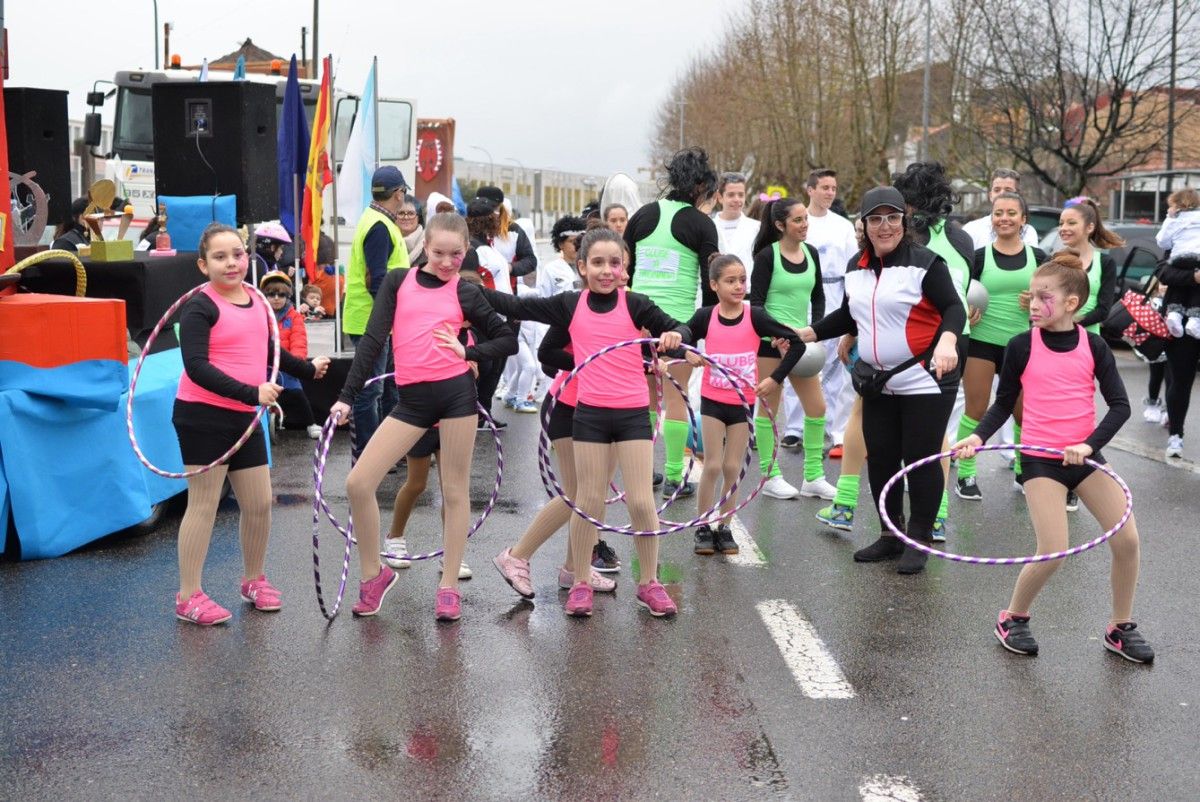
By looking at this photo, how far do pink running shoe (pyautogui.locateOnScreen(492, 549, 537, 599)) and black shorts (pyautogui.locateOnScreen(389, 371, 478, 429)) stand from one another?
878mm

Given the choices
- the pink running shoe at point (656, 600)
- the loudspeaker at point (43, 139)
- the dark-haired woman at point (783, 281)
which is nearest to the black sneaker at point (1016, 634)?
the pink running shoe at point (656, 600)

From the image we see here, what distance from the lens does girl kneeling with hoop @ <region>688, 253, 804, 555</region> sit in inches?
312

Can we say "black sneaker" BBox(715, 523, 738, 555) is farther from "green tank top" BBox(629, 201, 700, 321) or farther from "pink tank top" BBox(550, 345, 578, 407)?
"pink tank top" BBox(550, 345, 578, 407)

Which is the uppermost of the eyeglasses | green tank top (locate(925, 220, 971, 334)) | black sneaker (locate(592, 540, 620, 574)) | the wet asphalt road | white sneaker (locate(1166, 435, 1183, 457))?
the eyeglasses

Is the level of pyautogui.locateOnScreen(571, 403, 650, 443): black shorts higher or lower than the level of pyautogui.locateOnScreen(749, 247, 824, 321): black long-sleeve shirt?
lower

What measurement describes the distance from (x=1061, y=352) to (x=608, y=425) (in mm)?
2012

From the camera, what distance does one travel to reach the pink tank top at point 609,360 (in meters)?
6.49

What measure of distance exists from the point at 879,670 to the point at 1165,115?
4102 centimetres

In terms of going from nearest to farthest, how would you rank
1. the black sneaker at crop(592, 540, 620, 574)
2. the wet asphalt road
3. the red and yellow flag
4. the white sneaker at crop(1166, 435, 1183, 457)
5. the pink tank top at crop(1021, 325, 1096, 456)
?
the wet asphalt road, the pink tank top at crop(1021, 325, 1096, 456), the black sneaker at crop(592, 540, 620, 574), the white sneaker at crop(1166, 435, 1183, 457), the red and yellow flag

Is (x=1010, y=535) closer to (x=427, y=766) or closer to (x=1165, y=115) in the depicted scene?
(x=427, y=766)

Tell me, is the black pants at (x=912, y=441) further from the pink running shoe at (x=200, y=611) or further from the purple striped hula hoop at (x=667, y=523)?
the pink running shoe at (x=200, y=611)

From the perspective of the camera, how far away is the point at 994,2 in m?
39.2

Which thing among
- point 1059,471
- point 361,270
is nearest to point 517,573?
point 1059,471

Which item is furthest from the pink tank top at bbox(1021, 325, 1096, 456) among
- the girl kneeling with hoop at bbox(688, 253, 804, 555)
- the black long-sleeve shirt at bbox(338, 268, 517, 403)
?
the black long-sleeve shirt at bbox(338, 268, 517, 403)
